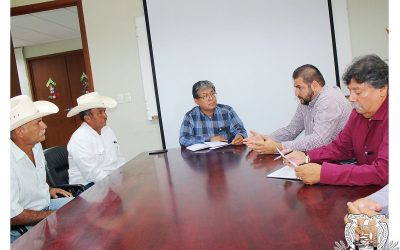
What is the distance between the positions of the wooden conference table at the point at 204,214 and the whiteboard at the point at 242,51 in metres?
2.09

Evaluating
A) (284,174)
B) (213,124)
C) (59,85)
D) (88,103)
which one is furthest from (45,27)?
(284,174)

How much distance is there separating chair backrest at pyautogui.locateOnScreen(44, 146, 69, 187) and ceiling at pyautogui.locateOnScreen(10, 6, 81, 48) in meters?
3.04

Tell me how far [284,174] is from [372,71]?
597mm

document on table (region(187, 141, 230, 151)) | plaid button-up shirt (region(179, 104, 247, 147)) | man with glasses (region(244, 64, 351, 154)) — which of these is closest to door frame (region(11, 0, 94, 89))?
plaid button-up shirt (region(179, 104, 247, 147))

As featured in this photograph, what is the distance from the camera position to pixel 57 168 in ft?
9.46

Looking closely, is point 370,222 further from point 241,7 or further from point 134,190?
point 241,7

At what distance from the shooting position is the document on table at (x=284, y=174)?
1624 mm

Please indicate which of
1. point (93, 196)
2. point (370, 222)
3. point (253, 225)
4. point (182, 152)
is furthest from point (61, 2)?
point (370, 222)

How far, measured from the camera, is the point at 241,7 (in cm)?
390

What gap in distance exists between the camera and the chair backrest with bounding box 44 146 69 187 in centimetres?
274

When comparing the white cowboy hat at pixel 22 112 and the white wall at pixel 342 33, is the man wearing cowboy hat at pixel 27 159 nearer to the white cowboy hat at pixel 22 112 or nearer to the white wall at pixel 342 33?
the white cowboy hat at pixel 22 112

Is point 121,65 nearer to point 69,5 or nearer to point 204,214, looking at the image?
point 69,5

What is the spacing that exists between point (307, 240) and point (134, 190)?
102 cm

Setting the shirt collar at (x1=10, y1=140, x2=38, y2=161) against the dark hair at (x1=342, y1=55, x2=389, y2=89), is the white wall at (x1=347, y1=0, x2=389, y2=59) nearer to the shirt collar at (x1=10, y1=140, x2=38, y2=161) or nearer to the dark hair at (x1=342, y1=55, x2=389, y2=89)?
the dark hair at (x1=342, y1=55, x2=389, y2=89)
